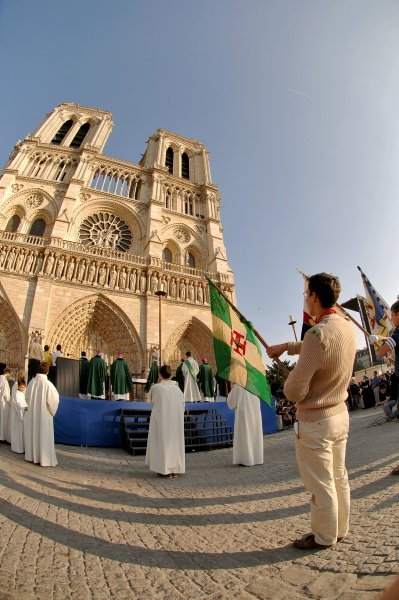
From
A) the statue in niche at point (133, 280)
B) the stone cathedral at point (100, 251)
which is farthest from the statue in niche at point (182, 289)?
the statue in niche at point (133, 280)

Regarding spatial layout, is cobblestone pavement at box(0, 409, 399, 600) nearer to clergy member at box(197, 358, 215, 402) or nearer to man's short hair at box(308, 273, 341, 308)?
man's short hair at box(308, 273, 341, 308)

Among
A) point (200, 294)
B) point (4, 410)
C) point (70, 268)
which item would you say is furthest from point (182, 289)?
point (4, 410)

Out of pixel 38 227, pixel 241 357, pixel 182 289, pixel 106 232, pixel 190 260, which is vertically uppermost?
pixel 106 232

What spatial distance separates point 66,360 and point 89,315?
23.6 ft

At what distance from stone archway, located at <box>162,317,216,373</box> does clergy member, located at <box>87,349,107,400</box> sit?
7.82 meters

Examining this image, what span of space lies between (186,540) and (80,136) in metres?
30.5

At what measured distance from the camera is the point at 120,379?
9.57 meters

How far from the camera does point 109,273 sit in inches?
669

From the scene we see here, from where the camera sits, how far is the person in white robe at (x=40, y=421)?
4.65 metres

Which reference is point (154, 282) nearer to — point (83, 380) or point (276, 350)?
point (83, 380)

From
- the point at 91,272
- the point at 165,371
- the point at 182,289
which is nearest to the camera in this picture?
the point at 165,371

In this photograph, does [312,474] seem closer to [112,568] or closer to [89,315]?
[112,568]

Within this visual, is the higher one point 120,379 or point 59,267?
point 59,267

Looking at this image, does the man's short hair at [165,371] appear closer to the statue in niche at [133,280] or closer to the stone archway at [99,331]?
the stone archway at [99,331]
